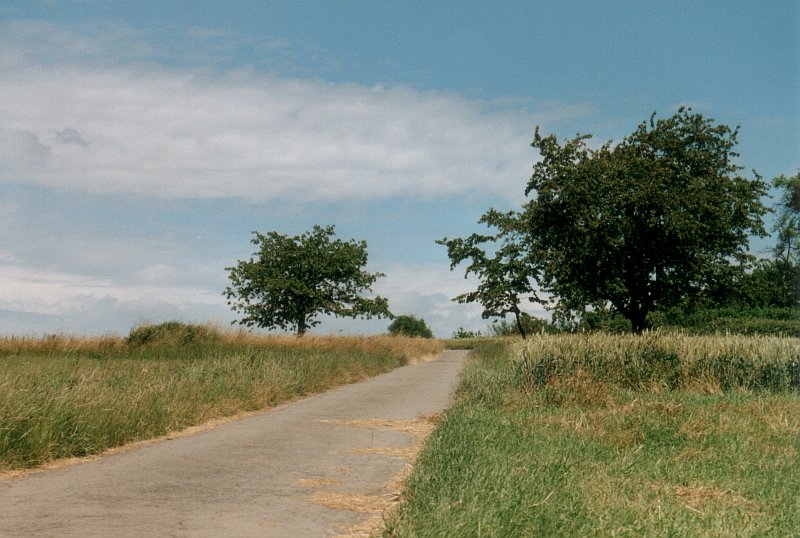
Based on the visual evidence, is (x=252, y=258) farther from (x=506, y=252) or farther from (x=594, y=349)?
(x=594, y=349)

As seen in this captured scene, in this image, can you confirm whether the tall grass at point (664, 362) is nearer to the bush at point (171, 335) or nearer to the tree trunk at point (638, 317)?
the tree trunk at point (638, 317)

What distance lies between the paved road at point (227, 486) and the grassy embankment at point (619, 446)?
755 mm

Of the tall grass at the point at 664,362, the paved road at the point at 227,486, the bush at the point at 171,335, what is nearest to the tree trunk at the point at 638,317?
the tall grass at the point at 664,362

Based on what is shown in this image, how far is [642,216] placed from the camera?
32594 millimetres

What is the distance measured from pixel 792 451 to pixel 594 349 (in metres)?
8.30

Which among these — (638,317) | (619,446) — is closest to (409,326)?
(638,317)

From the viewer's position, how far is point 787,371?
18.2 meters

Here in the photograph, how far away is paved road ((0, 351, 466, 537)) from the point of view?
5.77 meters

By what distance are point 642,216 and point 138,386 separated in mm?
25848

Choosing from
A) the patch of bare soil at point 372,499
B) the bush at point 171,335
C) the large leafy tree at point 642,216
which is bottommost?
the patch of bare soil at point 372,499

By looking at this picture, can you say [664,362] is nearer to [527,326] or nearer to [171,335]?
[171,335]

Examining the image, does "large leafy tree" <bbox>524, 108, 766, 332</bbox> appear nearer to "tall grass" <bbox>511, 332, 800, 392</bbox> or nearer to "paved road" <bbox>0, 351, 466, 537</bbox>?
"tall grass" <bbox>511, 332, 800, 392</bbox>

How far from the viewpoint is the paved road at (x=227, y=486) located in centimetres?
577

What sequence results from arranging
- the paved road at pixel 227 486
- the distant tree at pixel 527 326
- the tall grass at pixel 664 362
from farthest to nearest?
the distant tree at pixel 527 326 < the tall grass at pixel 664 362 < the paved road at pixel 227 486
